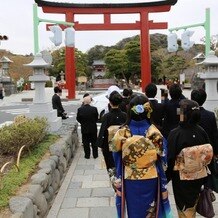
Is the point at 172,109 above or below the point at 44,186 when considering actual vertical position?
above

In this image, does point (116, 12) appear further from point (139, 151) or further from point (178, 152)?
point (139, 151)

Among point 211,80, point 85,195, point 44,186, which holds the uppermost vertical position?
point 211,80

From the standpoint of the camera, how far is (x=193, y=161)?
11.2 feet

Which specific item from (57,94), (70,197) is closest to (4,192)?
(70,197)

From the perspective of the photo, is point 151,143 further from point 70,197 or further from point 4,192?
point 70,197

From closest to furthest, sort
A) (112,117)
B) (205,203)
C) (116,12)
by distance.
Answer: (205,203), (112,117), (116,12)

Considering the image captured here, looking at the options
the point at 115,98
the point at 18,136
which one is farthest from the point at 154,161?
the point at 18,136

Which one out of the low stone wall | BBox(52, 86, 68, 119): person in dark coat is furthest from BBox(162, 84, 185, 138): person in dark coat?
BBox(52, 86, 68, 119): person in dark coat

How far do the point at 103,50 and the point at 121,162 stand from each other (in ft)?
258

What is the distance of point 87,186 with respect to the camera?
19.9ft

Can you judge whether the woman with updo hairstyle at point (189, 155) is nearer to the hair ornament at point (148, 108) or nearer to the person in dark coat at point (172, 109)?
the hair ornament at point (148, 108)

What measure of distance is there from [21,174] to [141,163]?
2266 millimetres

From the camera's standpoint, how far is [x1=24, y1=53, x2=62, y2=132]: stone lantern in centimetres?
974

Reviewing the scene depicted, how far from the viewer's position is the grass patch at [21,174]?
161 inches
